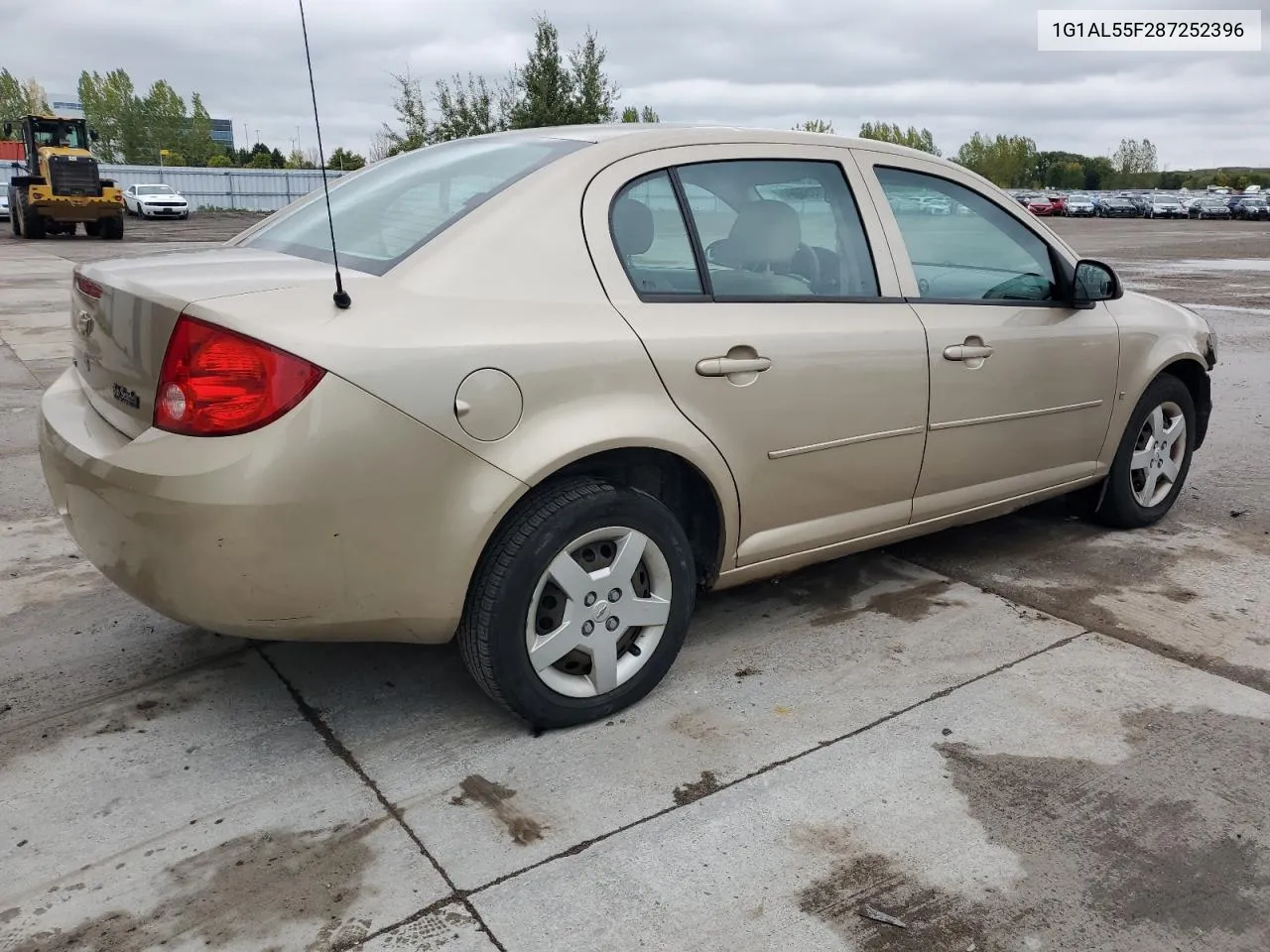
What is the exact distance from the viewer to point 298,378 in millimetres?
2494

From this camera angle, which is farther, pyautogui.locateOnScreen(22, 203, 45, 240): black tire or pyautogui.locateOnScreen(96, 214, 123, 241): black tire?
pyautogui.locateOnScreen(96, 214, 123, 241): black tire

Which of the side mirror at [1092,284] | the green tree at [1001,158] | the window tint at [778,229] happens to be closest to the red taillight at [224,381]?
the window tint at [778,229]

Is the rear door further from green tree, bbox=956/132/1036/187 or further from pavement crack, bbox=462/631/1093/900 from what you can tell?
green tree, bbox=956/132/1036/187

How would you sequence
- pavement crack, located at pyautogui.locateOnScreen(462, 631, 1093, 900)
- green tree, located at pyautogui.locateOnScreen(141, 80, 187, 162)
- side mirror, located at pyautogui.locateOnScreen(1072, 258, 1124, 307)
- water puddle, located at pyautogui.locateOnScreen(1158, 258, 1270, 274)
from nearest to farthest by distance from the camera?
pavement crack, located at pyautogui.locateOnScreen(462, 631, 1093, 900) < side mirror, located at pyautogui.locateOnScreen(1072, 258, 1124, 307) < water puddle, located at pyautogui.locateOnScreen(1158, 258, 1270, 274) < green tree, located at pyautogui.locateOnScreen(141, 80, 187, 162)

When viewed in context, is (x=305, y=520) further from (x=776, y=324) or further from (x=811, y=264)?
(x=811, y=264)

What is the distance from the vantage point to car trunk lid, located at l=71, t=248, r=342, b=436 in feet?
8.76

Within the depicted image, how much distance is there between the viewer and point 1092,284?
422cm

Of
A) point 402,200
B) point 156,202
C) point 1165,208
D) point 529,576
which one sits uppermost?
point 156,202

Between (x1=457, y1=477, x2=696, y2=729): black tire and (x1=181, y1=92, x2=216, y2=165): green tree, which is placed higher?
(x1=181, y1=92, x2=216, y2=165): green tree

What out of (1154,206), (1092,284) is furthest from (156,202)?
(1154,206)

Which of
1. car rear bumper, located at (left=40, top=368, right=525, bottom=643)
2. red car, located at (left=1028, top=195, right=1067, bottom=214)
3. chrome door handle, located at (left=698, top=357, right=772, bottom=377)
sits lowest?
car rear bumper, located at (left=40, top=368, right=525, bottom=643)

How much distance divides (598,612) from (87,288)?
5.56ft

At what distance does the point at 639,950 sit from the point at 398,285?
1633 mm

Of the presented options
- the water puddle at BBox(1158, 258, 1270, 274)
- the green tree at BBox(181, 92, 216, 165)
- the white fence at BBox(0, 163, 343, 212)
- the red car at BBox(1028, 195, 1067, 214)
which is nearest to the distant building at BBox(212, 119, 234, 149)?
the green tree at BBox(181, 92, 216, 165)
